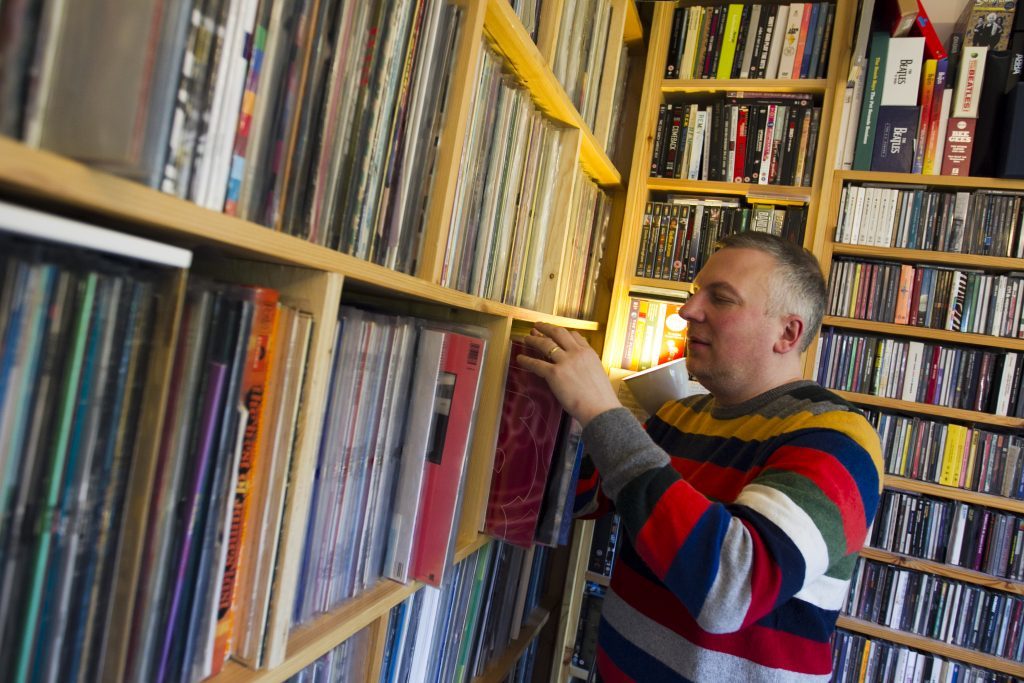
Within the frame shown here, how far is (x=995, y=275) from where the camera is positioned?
5.99ft

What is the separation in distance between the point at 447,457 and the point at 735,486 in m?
0.56

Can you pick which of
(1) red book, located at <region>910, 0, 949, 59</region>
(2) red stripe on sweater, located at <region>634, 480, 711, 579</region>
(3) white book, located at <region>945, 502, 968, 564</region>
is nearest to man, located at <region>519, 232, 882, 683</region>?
(2) red stripe on sweater, located at <region>634, 480, 711, 579</region>

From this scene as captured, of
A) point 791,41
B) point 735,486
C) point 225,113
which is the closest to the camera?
point 225,113

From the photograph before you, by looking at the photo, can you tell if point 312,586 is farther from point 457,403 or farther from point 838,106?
point 838,106

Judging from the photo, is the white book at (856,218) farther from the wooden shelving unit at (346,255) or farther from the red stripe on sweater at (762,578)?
the red stripe on sweater at (762,578)

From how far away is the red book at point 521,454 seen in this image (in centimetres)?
107

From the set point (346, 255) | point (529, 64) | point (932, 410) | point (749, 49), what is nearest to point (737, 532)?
point (346, 255)

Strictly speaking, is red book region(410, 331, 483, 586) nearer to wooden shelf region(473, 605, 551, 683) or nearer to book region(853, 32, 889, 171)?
wooden shelf region(473, 605, 551, 683)

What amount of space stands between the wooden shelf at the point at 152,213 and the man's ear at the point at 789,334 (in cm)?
83

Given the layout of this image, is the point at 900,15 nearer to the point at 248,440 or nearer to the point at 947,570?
the point at 947,570

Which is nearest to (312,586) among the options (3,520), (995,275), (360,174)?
(3,520)

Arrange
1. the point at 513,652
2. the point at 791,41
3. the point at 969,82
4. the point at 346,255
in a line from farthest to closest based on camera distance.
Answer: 1. the point at 791,41
2. the point at 969,82
3. the point at 513,652
4. the point at 346,255

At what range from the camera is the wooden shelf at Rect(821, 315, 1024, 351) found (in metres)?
1.75

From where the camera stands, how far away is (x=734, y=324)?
3.87 feet
